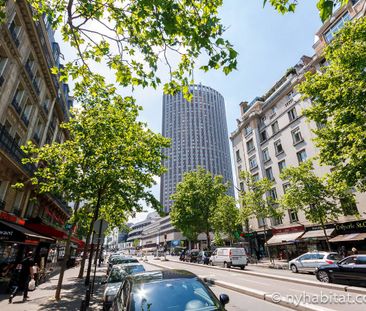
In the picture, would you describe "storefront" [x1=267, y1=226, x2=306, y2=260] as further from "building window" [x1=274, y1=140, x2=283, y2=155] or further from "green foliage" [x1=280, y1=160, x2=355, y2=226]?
"building window" [x1=274, y1=140, x2=283, y2=155]

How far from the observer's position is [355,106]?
12000 millimetres

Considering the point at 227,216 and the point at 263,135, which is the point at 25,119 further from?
the point at 263,135

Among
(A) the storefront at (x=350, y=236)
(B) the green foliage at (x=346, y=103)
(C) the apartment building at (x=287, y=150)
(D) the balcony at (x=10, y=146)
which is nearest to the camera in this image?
(B) the green foliage at (x=346, y=103)

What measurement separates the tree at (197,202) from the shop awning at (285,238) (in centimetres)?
1114

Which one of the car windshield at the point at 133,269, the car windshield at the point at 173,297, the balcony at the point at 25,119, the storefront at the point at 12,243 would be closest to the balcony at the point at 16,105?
the balcony at the point at 25,119

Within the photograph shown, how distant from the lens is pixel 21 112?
55.7 ft

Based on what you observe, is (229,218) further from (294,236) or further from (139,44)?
(139,44)

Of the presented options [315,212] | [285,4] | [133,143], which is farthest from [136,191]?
[315,212]

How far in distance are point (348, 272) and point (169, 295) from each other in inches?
452

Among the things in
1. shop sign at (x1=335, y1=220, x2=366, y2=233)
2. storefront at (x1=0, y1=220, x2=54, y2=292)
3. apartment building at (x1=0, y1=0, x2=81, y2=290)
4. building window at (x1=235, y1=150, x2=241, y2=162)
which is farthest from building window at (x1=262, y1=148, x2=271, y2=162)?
storefront at (x1=0, y1=220, x2=54, y2=292)

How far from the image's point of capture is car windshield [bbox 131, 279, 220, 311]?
375 centimetres

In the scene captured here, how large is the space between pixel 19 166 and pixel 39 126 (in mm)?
8102

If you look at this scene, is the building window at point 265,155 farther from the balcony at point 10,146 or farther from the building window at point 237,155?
the balcony at point 10,146

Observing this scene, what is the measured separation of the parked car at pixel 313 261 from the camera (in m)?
16.1
